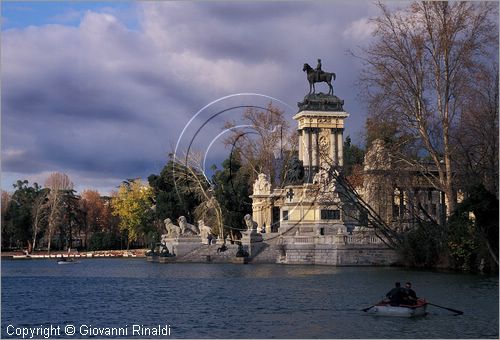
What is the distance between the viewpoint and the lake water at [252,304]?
808 inches

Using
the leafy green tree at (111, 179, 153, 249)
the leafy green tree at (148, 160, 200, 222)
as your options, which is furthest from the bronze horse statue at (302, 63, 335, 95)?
the leafy green tree at (111, 179, 153, 249)

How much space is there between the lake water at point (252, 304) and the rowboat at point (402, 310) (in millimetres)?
360

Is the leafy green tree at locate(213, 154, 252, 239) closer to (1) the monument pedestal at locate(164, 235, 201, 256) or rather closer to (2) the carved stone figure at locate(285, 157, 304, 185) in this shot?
(1) the monument pedestal at locate(164, 235, 201, 256)

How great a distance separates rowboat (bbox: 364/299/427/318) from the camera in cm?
2245

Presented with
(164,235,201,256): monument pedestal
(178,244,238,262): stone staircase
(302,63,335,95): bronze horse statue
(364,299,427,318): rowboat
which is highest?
(302,63,335,95): bronze horse statue

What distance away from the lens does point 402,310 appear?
2248 centimetres

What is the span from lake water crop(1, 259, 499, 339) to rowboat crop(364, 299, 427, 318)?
360 mm

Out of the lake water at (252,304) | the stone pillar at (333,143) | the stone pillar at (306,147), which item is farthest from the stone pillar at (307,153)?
the lake water at (252,304)

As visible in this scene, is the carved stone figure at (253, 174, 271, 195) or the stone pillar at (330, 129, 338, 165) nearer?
the stone pillar at (330, 129, 338, 165)

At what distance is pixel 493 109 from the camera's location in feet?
122

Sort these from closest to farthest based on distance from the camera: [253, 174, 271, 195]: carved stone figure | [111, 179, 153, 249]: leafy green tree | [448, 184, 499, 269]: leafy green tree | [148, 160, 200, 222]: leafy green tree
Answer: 1. [448, 184, 499, 269]: leafy green tree
2. [253, 174, 271, 195]: carved stone figure
3. [148, 160, 200, 222]: leafy green tree
4. [111, 179, 153, 249]: leafy green tree

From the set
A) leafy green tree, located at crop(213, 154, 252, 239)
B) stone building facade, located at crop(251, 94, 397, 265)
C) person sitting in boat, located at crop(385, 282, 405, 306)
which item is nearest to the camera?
person sitting in boat, located at crop(385, 282, 405, 306)

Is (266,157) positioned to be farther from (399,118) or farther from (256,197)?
(399,118)

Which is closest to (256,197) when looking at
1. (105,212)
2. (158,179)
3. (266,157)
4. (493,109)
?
(266,157)
